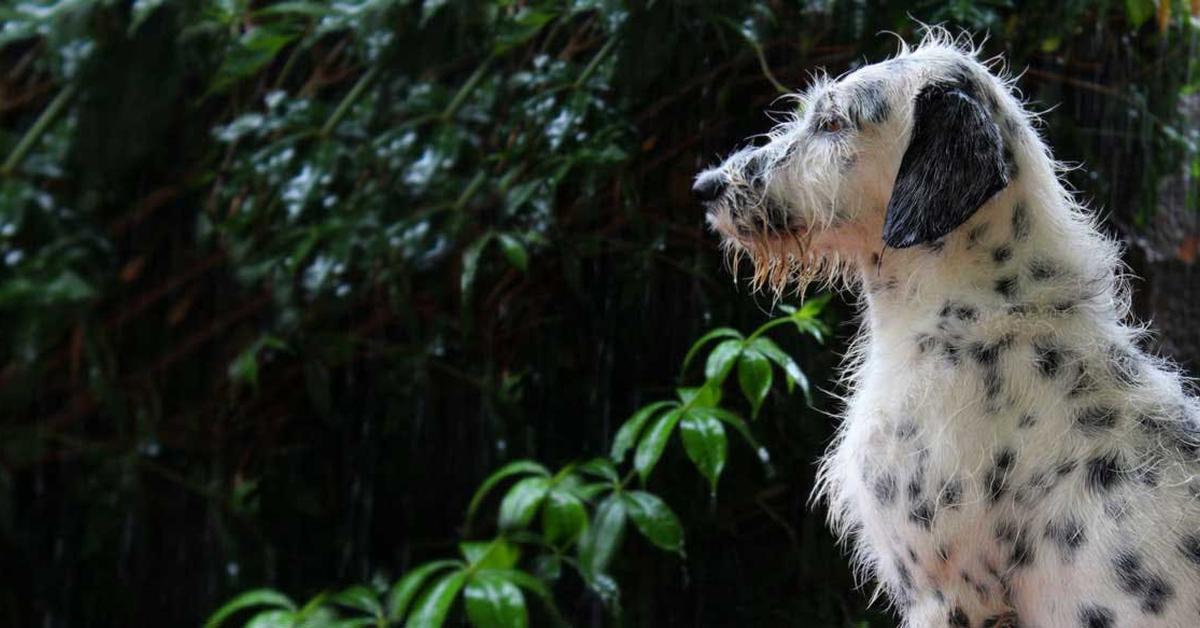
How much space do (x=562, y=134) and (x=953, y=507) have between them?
1508mm

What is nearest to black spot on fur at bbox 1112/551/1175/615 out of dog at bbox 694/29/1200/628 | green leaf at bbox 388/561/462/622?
dog at bbox 694/29/1200/628

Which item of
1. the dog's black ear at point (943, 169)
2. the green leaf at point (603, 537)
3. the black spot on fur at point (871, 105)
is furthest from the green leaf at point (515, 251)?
the dog's black ear at point (943, 169)

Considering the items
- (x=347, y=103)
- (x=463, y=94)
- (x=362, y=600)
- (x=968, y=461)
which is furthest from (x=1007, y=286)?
(x=347, y=103)

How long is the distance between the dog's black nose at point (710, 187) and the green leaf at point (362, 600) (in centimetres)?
132

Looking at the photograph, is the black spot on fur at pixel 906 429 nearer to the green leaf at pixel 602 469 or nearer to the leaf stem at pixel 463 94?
the green leaf at pixel 602 469

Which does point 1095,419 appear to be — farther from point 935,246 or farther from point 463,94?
point 463,94

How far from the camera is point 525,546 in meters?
2.59

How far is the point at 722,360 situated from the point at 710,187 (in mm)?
553

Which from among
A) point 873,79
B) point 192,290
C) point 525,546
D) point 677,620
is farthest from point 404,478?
point 873,79

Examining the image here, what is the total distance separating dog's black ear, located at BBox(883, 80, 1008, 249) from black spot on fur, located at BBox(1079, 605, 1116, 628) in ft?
1.56

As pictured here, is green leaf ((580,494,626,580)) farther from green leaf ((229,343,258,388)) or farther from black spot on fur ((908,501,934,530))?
green leaf ((229,343,258,388))

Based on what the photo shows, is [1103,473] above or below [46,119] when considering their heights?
above

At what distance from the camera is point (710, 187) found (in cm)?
163

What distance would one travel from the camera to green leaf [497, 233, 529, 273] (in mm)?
2596
